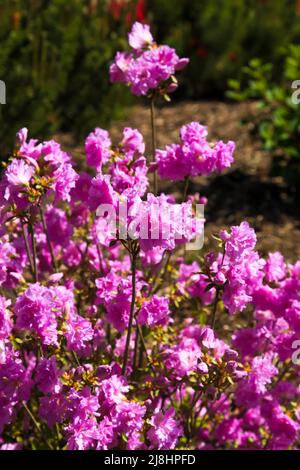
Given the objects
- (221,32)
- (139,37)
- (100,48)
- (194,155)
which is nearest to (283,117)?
(100,48)

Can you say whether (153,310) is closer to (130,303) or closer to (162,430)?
(130,303)

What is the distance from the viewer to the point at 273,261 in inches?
96.7

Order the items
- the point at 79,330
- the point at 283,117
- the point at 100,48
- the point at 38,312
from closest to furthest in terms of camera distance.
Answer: the point at 38,312 < the point at 79,330 < the point at 283,117 < the point at 100,48

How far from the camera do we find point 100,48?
224 inches

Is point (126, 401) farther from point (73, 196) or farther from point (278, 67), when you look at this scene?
point (278, 67)

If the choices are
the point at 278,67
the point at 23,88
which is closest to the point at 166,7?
the point at 278,67

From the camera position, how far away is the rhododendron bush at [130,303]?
1.96 metres

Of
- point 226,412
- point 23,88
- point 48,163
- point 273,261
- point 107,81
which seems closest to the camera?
point 48,163

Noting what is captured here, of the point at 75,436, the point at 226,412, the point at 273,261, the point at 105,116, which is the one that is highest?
the point at 105,116

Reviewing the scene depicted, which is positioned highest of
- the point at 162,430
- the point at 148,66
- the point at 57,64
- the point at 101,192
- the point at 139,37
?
the point at 57,64

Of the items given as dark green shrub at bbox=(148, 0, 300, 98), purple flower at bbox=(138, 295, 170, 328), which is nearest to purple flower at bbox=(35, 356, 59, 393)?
purple flower at bbox=(138, 295, 170, 328)

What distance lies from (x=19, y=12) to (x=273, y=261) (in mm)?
3577

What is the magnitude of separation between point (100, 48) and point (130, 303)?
3.82 m

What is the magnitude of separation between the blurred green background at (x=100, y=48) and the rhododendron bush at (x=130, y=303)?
7.91 ft
